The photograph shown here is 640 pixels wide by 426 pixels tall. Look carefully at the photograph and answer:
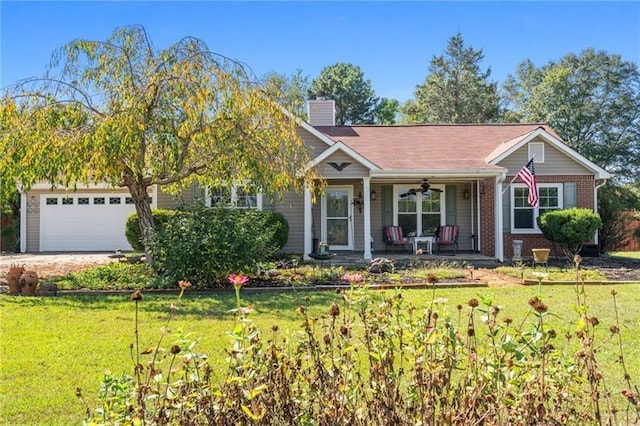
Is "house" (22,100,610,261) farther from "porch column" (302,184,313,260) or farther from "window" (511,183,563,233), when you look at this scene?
"porch column" (302,184,313,260)

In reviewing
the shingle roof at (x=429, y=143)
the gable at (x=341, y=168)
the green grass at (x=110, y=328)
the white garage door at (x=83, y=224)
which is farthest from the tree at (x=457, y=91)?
the green grass at (x=110, y=328)

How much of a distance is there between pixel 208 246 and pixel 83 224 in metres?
11.6

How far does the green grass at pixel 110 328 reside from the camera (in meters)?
3.97

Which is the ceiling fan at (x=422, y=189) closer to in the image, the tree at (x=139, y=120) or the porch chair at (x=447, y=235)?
the porch chair at (x=447, y=235)

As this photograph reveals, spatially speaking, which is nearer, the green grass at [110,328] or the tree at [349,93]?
the green grass at [110,328]

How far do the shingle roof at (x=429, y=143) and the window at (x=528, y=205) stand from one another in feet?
5.15

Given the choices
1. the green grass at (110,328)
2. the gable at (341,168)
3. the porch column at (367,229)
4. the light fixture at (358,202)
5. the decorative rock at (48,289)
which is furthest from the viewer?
the light fixture at (358,202)

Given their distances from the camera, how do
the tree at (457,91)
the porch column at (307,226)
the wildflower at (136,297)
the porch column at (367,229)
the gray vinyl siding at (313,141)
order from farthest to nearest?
1. the tree at (457,91)
2. the gray vinyl siding at (313,141)
3. the porch column at (307,226)
4. the porch column at (367,229)
5. the wildflower at (136,297)

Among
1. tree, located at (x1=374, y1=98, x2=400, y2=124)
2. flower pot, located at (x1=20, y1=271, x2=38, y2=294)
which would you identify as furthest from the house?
tree, located at (x1=374, y1=98, x2=400, y2=124)

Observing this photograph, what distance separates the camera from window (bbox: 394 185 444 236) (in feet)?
53.9

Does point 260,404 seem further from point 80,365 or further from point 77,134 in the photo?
point 77,134

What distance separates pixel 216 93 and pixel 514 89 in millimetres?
36900

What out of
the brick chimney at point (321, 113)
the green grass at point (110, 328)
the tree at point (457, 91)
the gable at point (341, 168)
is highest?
the tree at point (457, 91)

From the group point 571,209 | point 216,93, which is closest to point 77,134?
point 216,93
